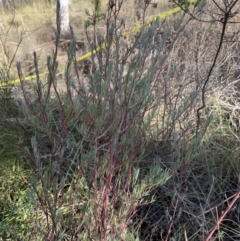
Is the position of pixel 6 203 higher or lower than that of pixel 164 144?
lower

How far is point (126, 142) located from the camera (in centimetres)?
175

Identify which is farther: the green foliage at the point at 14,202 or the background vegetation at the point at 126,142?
the green foliage at the point at 14,202

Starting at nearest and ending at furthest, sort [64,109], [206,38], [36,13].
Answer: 1. [64,109]
2. [206,38]
3. [36,13]

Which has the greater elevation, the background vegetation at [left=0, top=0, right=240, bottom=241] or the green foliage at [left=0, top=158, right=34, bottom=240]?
the background vegetation at [left=0, top=0, right=240, bottom=241]

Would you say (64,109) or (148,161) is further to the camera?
(148,161)

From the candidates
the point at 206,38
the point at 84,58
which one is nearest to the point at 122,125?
the point at 206,38

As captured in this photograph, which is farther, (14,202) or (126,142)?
(14,202)

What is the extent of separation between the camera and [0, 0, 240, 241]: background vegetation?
165 centimetres

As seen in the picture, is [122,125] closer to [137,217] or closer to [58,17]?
[58,17]

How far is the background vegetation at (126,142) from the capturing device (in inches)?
64.8

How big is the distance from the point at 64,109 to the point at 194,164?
3.96 ft

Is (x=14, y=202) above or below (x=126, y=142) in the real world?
below

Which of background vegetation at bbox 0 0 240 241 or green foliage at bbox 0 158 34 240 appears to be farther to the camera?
green foliage at bbox 0 158 34 240

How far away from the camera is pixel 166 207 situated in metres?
2.40
